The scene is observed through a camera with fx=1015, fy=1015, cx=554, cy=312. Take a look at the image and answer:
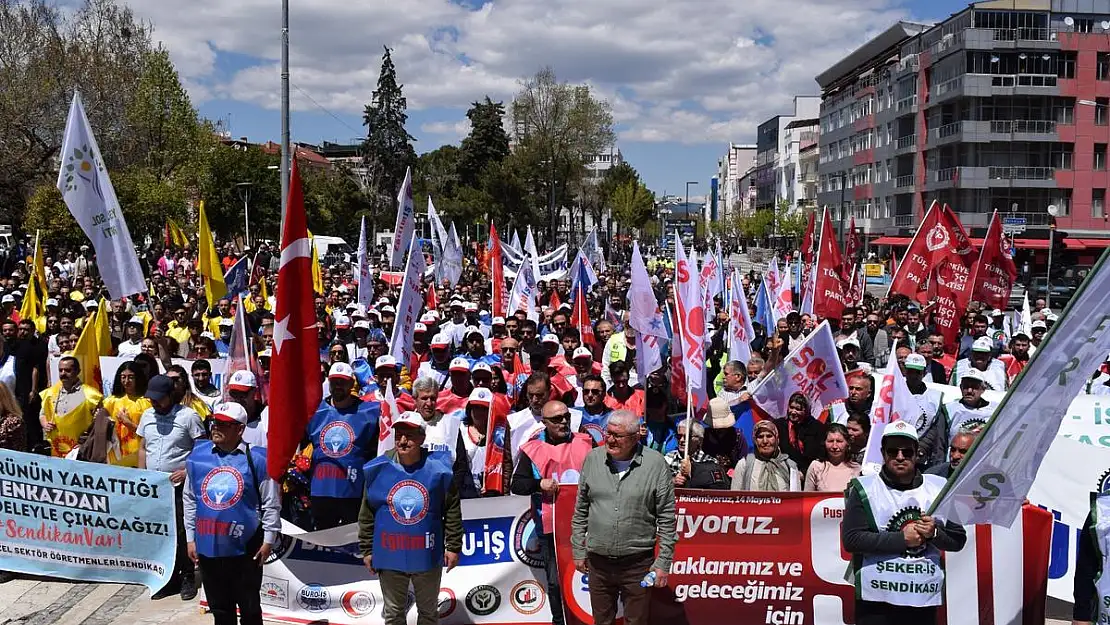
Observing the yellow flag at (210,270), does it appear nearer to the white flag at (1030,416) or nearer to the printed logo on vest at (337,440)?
the printed logo on vest at (337,440)

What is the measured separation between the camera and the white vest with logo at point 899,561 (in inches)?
180

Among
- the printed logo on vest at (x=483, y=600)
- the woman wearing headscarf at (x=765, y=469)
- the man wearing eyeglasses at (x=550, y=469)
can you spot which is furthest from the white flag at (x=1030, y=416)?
the printed logo on vest at (x=483, y=600)

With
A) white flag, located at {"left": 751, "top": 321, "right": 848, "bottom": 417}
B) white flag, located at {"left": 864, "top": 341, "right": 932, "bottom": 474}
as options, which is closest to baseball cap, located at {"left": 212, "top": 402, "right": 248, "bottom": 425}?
white flag, located at {"left": 751, "top": 321, "right": 848, "bottom": 417}

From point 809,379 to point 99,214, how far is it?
7059 millimetres

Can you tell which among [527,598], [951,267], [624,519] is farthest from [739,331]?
[624,519]

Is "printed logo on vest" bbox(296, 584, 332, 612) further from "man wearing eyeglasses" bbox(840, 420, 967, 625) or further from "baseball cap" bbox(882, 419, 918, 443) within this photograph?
"baseball cap" bbox(882, 419, 918, 443)

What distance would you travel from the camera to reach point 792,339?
45.6 feet

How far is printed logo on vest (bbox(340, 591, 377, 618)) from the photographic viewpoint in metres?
6.46

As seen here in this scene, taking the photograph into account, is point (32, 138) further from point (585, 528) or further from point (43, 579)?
point (585, 528)

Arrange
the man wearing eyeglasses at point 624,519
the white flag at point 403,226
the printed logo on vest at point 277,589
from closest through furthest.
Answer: the man wearing eyeglasses at point 624,519 → the printed logo on vest at point 277,589 → the white flag at point 403,226

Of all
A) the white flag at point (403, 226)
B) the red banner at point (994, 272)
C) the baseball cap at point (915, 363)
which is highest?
the white flag at point (403, 226)

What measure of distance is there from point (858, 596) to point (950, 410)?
4068 mm

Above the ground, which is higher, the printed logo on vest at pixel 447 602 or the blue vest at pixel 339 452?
the blue vest at pixel 339 452

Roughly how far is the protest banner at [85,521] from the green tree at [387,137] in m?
70.7
